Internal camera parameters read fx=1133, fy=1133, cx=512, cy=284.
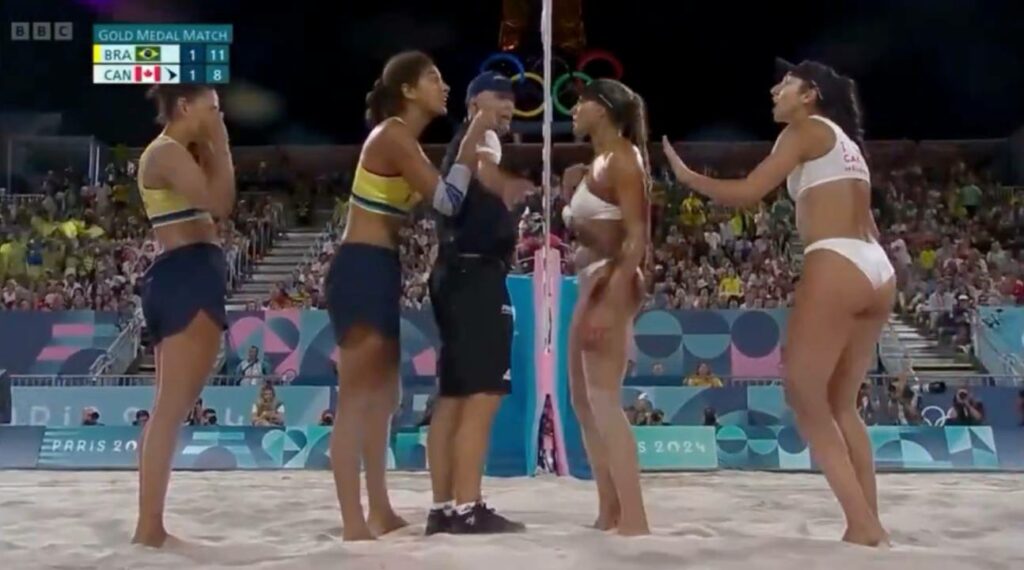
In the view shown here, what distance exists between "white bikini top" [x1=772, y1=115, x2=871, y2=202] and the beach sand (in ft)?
3.34

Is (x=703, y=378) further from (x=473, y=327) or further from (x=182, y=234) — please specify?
(x=182, y=234)

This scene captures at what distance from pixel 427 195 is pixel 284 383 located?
242 inches

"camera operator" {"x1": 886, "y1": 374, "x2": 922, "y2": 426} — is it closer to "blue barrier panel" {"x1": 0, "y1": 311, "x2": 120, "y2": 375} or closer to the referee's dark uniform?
the referee's dark uniform

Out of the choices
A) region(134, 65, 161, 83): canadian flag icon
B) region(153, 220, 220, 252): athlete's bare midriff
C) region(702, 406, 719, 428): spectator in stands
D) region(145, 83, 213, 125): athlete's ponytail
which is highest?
region(134, 65, 161, 83): canadian flag icon

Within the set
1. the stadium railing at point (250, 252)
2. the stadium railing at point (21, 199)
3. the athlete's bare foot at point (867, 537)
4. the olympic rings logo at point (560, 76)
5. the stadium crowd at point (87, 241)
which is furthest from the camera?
the stadium railing at point (21, 199)

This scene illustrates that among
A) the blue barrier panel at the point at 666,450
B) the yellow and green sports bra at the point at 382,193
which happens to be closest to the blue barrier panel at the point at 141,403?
the blue barrier panel at the point at 666,450

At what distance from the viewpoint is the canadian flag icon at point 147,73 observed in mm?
13023

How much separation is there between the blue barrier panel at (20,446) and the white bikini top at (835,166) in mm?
5087

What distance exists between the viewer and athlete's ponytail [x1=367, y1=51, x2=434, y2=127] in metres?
3.39

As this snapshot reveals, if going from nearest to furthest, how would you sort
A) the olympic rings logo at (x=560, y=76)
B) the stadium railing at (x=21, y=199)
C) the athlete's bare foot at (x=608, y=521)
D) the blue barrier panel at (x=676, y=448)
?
the athlete's bare foot at (x=608, y=521)
the blue barrier panel at (x=676, y=448)
the olympic rings logo at (x=560, y=76)
the stadium railing at (x=21, y=199)

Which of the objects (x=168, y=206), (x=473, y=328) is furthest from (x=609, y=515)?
(x=168, y=206)

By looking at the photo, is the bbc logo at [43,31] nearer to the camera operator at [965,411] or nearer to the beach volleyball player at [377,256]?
the camera operator at [965,411]

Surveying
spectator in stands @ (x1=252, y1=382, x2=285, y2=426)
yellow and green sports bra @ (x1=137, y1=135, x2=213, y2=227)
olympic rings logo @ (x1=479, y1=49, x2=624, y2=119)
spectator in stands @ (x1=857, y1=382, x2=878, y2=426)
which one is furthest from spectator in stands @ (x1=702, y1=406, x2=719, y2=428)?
olympic rings logo @ (x1=479, y1=49, x2=624, y2=119)

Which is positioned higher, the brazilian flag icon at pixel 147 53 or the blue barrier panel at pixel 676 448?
the brazilian flag icon at pixel 147 53
